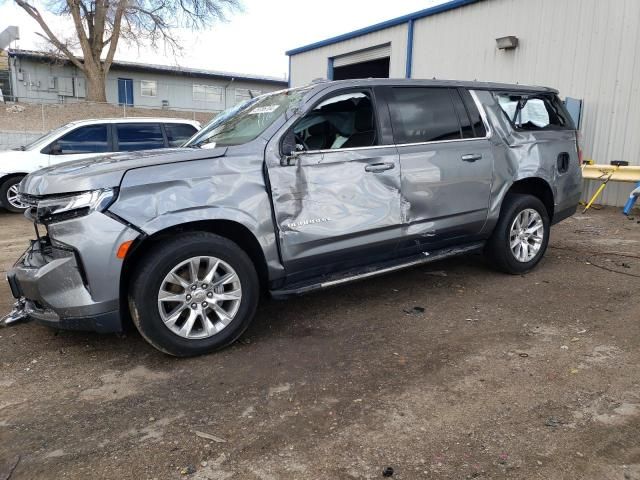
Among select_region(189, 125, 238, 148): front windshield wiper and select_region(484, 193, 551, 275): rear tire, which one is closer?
select_region(189, 125, 238, 148): front windshield wiper

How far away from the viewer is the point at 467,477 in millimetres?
2297

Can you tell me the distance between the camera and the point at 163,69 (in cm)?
3350

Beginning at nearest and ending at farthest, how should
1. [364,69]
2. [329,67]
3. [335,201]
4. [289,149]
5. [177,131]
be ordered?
[289,149]
[335,201]
[177,131]
[329,67]
[364,69]

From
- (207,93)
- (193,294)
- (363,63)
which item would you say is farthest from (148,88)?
(193,294)

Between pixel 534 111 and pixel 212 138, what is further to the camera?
pixel 534 111

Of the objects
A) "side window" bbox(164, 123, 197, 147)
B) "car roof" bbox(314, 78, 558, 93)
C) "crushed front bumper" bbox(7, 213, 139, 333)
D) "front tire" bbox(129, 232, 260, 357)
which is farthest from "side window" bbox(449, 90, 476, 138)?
"side window" bbox(164, 123, 197, 147)

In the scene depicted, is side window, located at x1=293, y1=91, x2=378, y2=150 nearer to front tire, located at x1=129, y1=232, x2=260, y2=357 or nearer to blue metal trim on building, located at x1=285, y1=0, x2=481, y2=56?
front tire, located at x1=129, y1=232, x2=260, y2=357

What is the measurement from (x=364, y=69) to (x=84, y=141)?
10.8 meters

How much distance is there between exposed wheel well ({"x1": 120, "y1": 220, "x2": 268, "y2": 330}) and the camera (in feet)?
10.9

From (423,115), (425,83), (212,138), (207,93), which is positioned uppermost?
(207,93)

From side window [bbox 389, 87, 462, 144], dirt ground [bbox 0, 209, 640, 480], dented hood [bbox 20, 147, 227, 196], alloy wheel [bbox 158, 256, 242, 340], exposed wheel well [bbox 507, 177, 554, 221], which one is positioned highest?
side window [bbox 389, 87, 462, 144]

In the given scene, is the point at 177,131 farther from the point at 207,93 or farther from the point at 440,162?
the point at 207,93

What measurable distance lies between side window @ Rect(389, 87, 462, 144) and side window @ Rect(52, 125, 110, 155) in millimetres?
6856

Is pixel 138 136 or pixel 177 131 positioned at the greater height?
pixel 177 131
